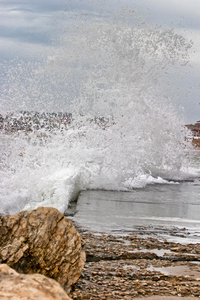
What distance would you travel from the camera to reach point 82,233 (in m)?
6.04

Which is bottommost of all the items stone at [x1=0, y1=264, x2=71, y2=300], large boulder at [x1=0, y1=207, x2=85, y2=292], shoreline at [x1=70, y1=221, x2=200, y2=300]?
shoreline at [x1=70, y1=221, x2=200, y2=300]

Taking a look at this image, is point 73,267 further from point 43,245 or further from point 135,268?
point 135,268

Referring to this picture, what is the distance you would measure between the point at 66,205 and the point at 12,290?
22.3 ft

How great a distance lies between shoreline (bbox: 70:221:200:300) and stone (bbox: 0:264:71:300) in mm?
1441

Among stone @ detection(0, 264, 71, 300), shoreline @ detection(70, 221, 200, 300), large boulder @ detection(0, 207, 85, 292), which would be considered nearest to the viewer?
stone @ detection(0, 264, 71, 300)

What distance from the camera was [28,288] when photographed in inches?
89.0

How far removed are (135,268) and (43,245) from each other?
47.9 inches

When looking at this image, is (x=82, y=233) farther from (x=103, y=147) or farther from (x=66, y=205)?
(x=103, y=147)

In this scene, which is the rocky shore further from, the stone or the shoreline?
the stone

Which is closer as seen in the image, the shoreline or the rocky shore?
the rocky shore

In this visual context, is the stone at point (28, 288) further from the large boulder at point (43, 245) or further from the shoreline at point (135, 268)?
the shoreline at point (135, 268)

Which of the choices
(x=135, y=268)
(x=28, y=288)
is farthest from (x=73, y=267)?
(x=28, y=288)

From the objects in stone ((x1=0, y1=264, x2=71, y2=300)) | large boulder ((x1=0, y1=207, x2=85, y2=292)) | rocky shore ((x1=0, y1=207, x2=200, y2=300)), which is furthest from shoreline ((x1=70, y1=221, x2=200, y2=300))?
stone ((x1=0, y1=264, x2=71, y2=300))

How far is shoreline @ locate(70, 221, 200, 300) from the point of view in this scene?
3.86 meters
